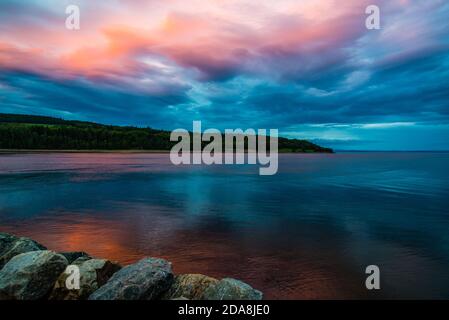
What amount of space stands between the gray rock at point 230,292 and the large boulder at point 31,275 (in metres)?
4.33

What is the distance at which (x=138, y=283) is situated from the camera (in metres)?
7.91

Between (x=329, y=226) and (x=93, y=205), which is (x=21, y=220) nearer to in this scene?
(x=93, y=205)

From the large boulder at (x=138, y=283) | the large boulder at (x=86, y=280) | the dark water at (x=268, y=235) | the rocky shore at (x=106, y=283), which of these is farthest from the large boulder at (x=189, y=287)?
the dark water at (x=268, y=235)

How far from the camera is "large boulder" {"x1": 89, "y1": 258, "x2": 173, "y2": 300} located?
25.2 feet

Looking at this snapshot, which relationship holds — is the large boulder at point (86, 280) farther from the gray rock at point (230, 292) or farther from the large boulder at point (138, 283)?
the gray rock at point (230, 292)

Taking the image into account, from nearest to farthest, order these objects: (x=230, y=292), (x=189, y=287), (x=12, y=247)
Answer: (x=230, y=292) → (x=189, y=287) → (x=12, y=247)

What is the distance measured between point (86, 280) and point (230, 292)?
3969 mm

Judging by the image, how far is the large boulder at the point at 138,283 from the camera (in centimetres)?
769

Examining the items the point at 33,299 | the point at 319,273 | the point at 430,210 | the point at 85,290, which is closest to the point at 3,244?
the point at 33,299

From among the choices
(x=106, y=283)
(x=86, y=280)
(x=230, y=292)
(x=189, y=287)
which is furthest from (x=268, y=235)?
(x=86, y=280)

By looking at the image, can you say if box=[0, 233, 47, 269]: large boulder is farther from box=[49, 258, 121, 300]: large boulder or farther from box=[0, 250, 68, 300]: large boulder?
box=[49, 258, 121, 300]: large boulder

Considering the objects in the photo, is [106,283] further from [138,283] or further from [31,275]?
[31,275]

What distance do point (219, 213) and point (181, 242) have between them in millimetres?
7665

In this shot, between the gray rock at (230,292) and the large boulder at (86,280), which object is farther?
the large boulder at (86,280)
